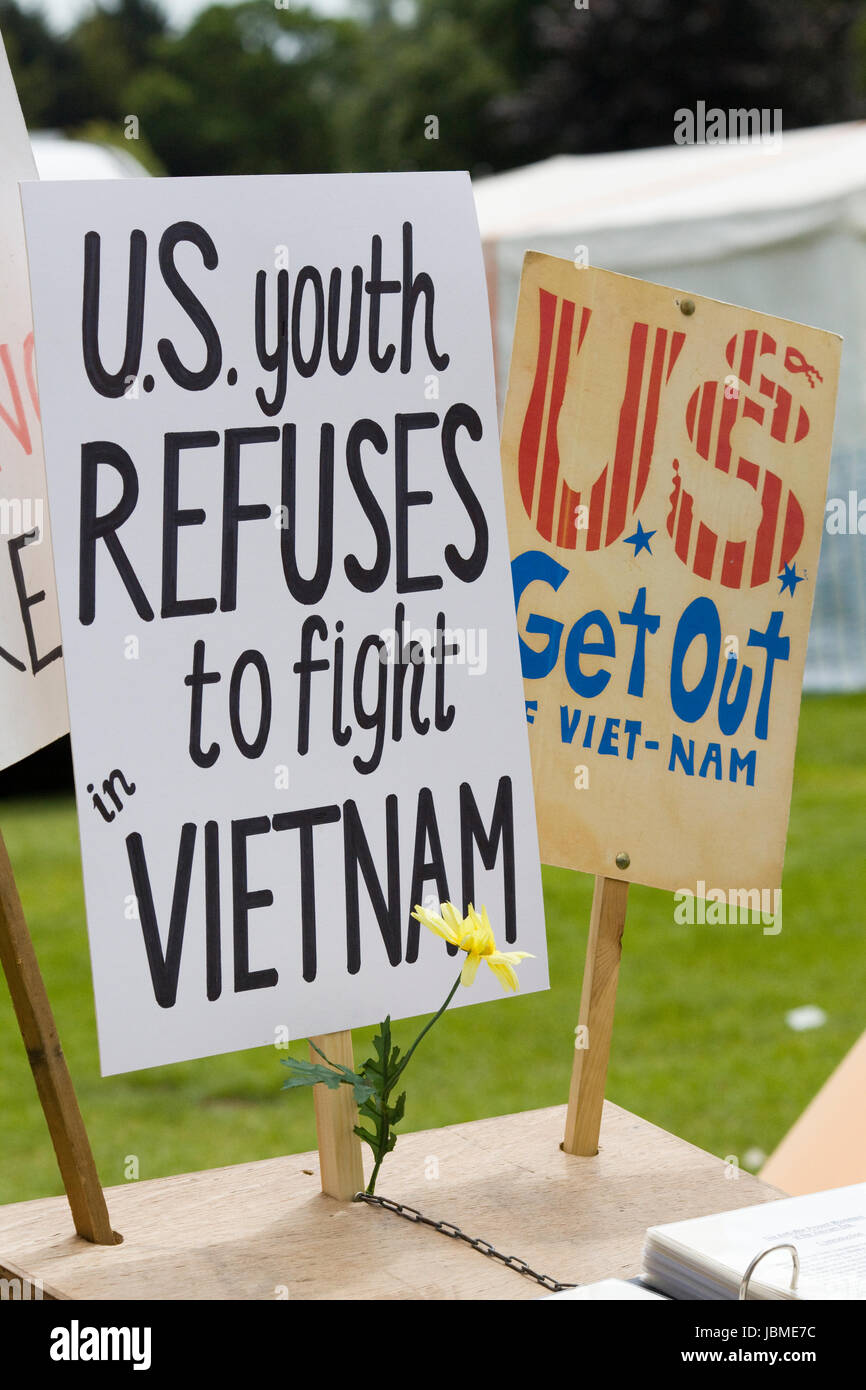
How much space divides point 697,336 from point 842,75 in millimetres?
15739

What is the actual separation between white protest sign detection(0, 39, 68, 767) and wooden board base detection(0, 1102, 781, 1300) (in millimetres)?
354

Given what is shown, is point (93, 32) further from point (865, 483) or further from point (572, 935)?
point (572, 935)

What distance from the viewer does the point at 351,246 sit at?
120cm

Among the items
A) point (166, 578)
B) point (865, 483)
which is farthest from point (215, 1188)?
point (865, 483)

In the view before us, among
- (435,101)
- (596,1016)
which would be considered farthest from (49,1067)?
(435,101)

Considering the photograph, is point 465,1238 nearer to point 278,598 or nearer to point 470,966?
point 470,966

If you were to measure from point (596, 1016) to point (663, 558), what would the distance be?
15.0 inches

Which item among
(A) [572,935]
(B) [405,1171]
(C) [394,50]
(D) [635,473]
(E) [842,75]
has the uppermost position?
(C) [394,50]

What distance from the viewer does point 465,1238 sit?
1159 mm

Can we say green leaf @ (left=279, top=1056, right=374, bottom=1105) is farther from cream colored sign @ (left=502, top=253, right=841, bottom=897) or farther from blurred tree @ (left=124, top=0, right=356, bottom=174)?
blurred tree @ (left=124, top=0, right=356, bottom=174)

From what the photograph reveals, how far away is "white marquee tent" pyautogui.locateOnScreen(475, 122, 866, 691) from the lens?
19.0 feet

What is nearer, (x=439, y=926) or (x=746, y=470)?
(x=439, y=926)

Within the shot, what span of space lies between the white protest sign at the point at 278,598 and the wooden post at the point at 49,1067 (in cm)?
5

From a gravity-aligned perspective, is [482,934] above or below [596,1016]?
above
